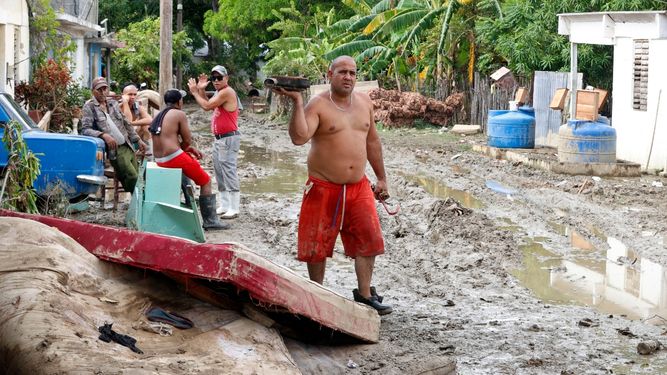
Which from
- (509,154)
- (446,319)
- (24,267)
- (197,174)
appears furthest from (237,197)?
(509,154)

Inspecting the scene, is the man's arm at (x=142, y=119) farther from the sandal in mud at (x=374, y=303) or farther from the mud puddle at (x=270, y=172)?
the sandal in mud at (x=374, y=303)

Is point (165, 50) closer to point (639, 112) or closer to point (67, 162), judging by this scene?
point (67, 162)

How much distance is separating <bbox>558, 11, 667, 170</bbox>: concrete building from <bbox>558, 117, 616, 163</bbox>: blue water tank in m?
1.00

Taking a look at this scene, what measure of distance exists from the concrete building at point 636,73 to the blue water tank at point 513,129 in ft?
5.87

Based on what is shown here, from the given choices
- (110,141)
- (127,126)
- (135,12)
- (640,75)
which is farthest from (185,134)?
(135,12)

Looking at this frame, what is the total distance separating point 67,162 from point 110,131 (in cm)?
89

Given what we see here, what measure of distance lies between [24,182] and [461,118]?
21.2m

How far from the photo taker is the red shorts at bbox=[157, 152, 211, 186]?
11.1 meters

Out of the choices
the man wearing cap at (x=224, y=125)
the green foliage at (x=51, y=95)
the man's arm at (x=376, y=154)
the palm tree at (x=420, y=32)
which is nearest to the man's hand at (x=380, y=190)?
the man's arm at (x=376, y=154)

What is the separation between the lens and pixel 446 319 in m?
8.14

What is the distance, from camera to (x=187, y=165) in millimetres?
→ 11219

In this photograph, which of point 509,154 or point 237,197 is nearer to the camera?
point 237,197

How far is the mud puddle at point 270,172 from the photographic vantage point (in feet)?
56.0

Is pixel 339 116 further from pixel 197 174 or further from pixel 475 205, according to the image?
pixel 475 205
